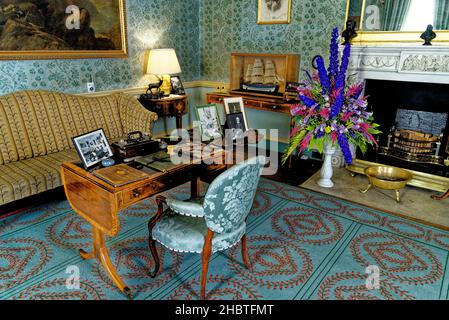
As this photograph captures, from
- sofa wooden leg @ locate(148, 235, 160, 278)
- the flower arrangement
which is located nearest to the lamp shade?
the flower arrangement

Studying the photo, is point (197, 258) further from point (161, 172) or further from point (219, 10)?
point (219, 10)

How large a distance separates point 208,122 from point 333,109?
1.20 metres

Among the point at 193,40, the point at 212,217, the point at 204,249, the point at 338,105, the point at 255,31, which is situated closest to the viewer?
the point at 212,217

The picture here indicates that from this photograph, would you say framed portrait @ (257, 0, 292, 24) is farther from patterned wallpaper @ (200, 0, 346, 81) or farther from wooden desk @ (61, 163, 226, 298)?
wooden desk @ (61, 163, 226, 298)

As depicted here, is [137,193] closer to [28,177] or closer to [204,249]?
[204,249]

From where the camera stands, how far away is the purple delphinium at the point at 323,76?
3.12m

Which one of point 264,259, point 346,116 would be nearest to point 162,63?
point 346,116

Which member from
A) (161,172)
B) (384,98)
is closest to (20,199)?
(161,172)

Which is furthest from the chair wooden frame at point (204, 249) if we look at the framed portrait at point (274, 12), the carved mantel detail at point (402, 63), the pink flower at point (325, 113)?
the framed portrait at point (274, 12)

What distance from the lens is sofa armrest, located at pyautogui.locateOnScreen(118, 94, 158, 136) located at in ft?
12.6

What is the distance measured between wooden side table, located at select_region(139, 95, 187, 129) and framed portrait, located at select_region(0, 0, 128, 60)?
0.69m

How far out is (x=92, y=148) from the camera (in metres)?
2.24
